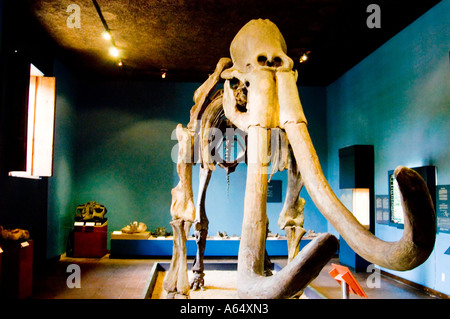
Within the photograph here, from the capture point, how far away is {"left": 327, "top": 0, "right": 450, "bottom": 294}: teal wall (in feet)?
17.3

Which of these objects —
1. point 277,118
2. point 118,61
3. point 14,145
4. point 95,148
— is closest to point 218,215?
point 95,148

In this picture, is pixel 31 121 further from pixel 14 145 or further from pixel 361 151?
pixel 361 151

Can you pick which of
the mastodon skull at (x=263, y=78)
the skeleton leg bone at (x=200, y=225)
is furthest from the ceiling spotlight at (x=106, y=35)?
the mastodon skull at (x=263, y=78)

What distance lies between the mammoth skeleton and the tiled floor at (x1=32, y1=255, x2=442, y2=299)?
3.30 metres

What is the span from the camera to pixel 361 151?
7.16m

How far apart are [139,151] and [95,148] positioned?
125cm

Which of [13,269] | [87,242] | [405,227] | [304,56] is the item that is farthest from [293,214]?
[87,242]

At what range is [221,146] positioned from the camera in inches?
295

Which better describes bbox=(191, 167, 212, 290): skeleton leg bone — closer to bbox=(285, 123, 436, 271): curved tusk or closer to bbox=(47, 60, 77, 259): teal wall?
bbox=(285, 123, 436, 271): curved tusk

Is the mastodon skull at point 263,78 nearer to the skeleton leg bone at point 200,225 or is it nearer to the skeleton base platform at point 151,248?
the skeleton leg bone at point 200,225

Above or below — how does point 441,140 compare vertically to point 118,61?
below

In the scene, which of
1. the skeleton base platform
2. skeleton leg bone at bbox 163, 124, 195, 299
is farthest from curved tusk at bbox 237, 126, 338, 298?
the skeleton base platform

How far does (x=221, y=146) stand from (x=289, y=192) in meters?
4.65
